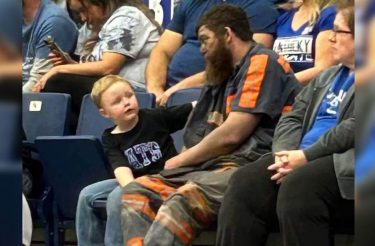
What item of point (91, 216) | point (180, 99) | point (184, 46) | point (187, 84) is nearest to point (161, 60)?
point (184, 46)

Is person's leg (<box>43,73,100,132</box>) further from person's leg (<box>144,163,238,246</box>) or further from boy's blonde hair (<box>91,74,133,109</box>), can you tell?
person's leg (<box>144,163,238,246</box>)

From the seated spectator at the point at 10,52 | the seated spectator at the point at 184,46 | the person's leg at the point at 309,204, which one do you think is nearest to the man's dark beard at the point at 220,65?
the seated spectator at the point at 184,46

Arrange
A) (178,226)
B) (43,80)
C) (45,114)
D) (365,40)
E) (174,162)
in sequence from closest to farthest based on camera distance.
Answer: (365,40)
(178,226)
(174,162)
(45,114)
(43,80)

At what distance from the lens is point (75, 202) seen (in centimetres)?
282

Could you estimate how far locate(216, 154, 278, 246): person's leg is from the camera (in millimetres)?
2199

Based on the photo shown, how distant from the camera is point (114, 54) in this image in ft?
10.5

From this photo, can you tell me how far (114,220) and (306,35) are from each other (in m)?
0.97

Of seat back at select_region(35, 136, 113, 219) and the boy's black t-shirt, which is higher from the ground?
the boy's black t-shirt

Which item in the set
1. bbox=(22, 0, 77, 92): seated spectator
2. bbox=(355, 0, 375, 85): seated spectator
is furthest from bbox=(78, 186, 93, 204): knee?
bbox=(355, 0, 375, 85): seated spectator

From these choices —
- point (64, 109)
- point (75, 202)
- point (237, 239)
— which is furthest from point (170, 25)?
point (237, 239)

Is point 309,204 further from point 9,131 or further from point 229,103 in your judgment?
point 9,131

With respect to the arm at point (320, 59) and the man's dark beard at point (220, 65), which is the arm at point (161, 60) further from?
the arm at point (320, 59)

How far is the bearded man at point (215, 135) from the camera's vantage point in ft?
7.67

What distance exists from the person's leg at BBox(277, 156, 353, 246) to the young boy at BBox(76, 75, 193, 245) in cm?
64
